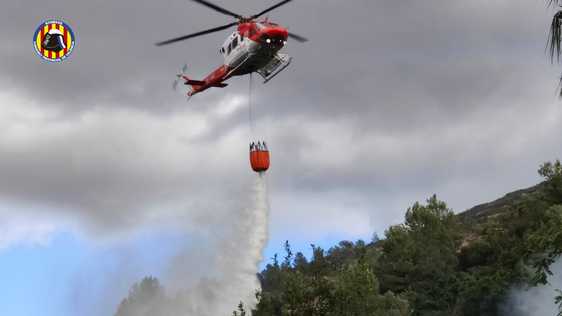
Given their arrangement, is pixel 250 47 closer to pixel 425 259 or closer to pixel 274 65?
pixel 274 65

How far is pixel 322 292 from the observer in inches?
1576

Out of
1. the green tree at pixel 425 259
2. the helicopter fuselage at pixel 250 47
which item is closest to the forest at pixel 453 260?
the green tree at pixel 425 259

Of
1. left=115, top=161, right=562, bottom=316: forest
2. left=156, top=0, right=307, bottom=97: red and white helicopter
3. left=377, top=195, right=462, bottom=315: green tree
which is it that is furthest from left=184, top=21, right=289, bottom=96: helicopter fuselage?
left=377, top=195, right=462, bottom=315: green tree

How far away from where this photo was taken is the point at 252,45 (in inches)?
2037

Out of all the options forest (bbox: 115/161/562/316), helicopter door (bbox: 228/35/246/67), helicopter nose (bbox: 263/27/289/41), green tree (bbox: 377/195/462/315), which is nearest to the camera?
helicopter nose (bbox: 263/27/289/41)

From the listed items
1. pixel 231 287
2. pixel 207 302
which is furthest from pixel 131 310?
pixel 231 287

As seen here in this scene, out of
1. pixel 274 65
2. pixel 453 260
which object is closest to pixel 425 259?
pixel 453 260

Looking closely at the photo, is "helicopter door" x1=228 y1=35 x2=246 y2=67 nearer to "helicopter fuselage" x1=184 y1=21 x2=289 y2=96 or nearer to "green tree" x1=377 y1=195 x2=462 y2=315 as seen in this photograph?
"helicopter fuselage" x1=184 y1=21 x2=289 y2=96

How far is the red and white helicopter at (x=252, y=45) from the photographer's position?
50.6 meters

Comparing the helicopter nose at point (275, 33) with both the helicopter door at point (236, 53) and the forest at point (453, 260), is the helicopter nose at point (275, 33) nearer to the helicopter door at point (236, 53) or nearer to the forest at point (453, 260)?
the helicopter door at point (236, 53)

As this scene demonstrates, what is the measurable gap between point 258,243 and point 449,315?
23.5 meters

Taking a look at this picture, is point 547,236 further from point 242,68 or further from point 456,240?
point 456,240

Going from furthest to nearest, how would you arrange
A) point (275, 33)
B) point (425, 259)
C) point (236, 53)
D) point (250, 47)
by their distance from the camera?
point (425, 259) < point (236, 53) < point (250, 47) < point (275, 33)

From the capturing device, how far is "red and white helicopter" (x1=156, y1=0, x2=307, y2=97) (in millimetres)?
50562
